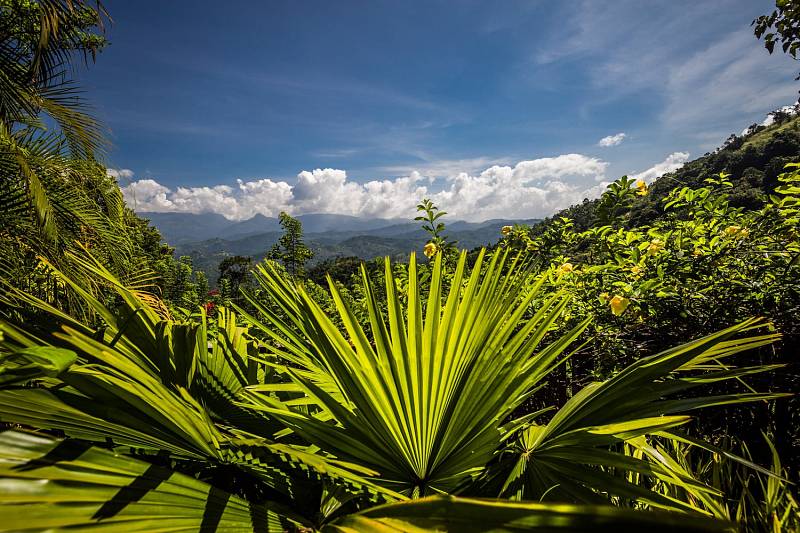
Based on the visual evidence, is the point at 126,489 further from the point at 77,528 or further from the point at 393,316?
the point at 393,316

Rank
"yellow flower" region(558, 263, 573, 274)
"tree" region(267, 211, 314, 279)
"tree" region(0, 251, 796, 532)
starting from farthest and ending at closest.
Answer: "tree" region(267, 211, 314, 279)
"yellow flower" region(558, 263, 573, 274)
"tree" region(0, 251, 796, 532)

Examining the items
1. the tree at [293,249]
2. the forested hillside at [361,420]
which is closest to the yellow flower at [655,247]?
the forested hillside at [361,420]

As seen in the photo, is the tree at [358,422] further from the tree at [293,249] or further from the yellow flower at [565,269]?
the tree at [293,249]

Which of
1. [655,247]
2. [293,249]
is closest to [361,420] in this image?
[655,247]

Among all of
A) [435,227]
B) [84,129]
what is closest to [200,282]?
[84,129]

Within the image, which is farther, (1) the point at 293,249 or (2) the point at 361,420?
(1) the point at 293,249

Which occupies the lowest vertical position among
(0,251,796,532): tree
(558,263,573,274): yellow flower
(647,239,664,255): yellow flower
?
(0,251,796,532): tree

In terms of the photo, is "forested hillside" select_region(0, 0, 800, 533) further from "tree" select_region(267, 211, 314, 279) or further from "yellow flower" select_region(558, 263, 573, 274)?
"tree" select_region(267, 211, 314, 279)

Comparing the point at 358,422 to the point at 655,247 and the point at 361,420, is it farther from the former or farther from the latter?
the point at 655,247

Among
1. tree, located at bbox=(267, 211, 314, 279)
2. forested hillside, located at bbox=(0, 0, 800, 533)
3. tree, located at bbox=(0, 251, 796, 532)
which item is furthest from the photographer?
tree, located at bbox=(267, 211, 314, 279)

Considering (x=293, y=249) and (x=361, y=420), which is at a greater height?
(x=293, y=249)

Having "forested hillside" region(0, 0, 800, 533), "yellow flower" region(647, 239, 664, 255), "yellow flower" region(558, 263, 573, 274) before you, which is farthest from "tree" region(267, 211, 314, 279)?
"forested hillside" region(0, 0, 800, 533)

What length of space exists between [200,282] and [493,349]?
4152cm

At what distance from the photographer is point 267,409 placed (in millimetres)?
738
